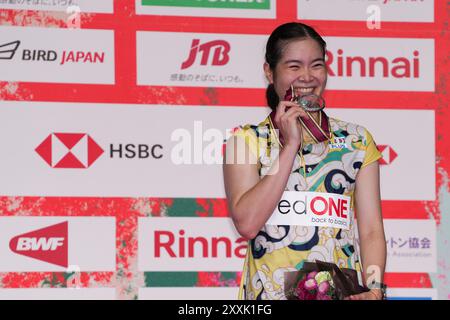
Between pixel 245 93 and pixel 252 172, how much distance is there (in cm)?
128

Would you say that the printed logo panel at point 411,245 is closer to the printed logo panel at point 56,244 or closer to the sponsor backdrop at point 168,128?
the sponsor backdrop at point 168,128

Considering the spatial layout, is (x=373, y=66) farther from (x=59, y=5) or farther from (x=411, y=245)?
(x=59, y=5)

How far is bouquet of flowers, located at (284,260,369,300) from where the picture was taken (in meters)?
1.98

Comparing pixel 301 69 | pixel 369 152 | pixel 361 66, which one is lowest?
pixel 369 152

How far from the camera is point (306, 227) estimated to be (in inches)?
84.3

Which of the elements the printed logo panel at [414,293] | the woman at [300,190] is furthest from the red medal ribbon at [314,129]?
the printed logo panel at [414,293]

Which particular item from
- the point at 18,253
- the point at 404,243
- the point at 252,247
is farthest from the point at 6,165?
the point at 404,243

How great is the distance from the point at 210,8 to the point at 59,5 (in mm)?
621

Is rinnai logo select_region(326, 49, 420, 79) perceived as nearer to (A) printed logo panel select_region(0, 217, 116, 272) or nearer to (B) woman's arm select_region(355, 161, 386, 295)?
(A) printed logo panel select_region(0, 217, 116, 272)

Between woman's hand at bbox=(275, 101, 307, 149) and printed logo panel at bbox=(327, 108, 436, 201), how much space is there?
4.22 feet

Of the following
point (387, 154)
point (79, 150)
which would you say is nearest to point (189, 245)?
point (79, 150)

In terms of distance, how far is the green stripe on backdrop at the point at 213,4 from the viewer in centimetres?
335

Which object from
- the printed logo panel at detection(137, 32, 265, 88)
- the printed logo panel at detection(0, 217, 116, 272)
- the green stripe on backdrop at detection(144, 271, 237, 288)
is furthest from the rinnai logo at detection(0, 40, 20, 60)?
the green stripe on backdrop at detection(144, 271, 237, 288)

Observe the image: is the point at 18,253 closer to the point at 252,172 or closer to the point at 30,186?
the point at 30,186
